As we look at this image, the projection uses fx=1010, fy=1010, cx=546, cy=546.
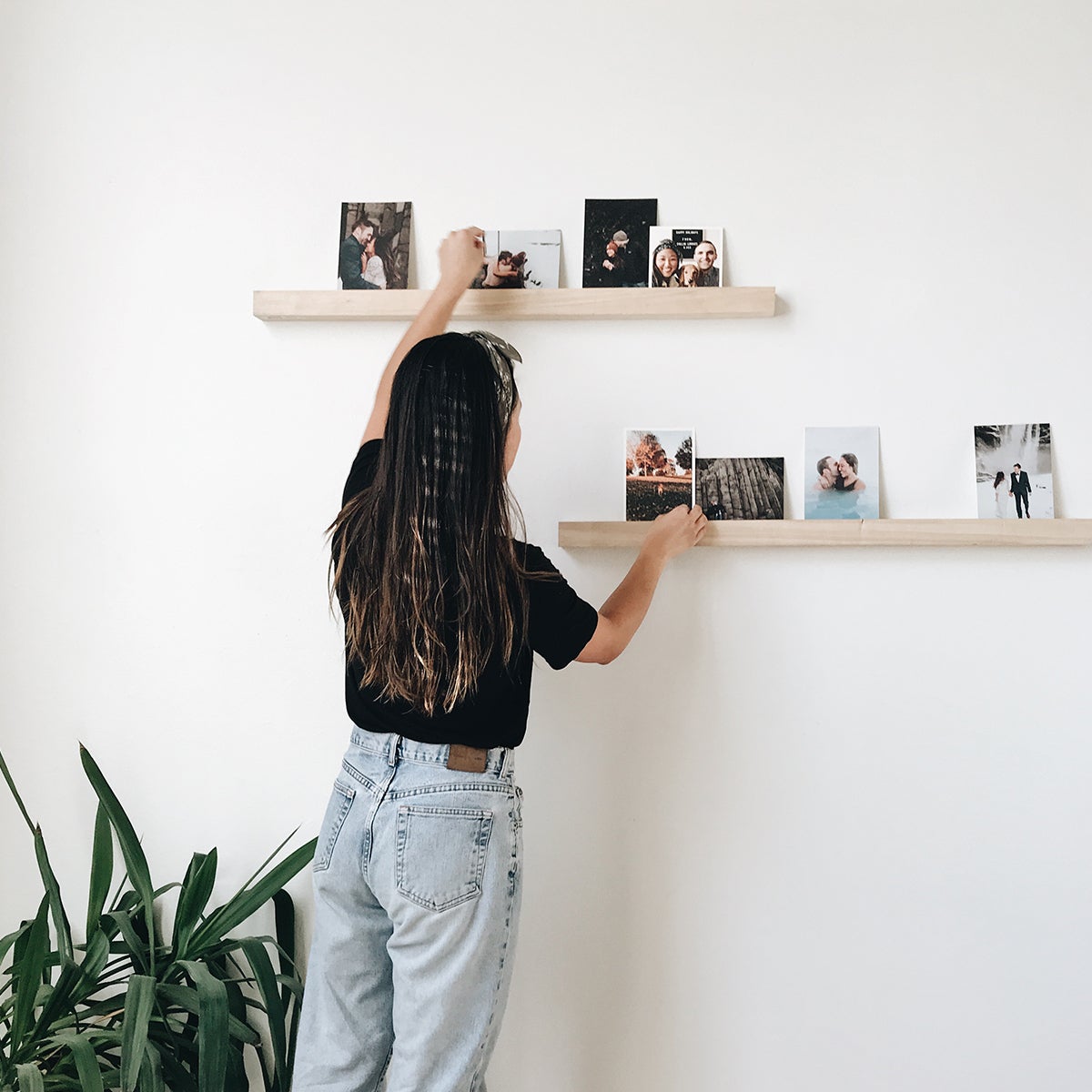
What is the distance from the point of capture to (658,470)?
1.72m

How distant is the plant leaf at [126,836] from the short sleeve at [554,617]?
2.58 ft

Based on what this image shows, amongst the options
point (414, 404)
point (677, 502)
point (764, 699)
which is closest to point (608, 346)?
point (677, 502)

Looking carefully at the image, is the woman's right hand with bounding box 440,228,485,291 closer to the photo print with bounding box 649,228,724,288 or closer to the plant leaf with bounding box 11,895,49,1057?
the photo print with bounding box 649,228,724,288

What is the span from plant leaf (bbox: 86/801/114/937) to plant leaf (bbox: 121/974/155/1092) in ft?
0.59

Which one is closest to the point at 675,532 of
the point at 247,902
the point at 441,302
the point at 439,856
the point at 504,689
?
the point at 504,689

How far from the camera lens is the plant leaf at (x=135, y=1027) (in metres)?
1.40

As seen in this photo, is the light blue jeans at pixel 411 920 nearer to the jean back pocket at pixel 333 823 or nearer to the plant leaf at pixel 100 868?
the jean back pocket at pixel 333 823

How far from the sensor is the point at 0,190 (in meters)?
1.84

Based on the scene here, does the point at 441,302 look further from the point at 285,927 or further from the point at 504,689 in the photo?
the point at 285,927

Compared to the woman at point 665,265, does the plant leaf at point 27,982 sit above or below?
below

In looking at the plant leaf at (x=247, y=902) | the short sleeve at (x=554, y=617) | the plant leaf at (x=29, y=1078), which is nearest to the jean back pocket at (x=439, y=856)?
the short sleeve at (x=554, y=617)

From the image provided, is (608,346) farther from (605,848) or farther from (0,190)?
(0,190)

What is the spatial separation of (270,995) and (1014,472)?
1.47 metres

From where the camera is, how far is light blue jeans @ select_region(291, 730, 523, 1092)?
1.33 meters
